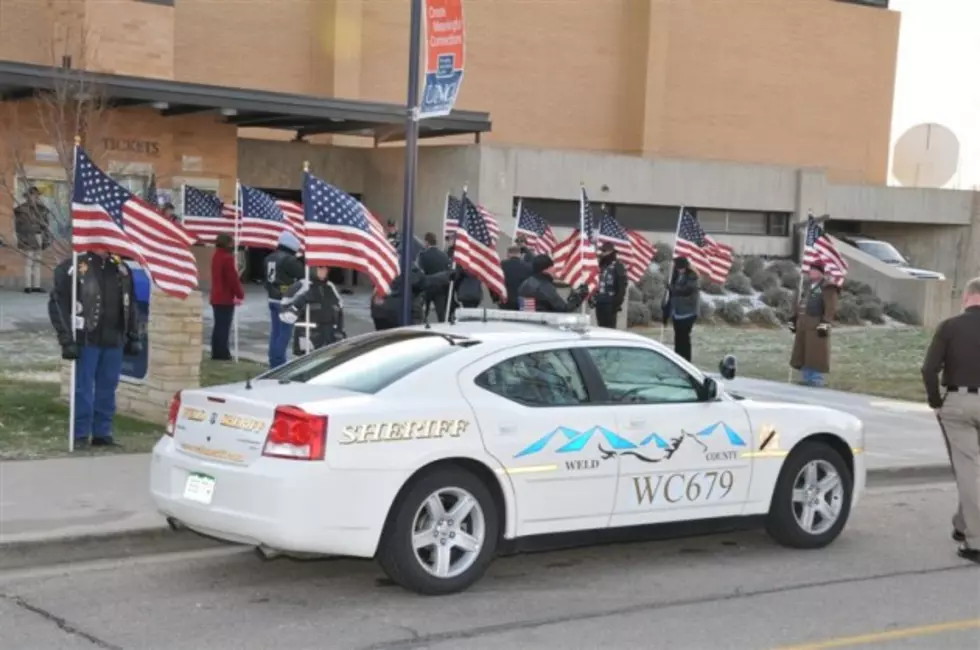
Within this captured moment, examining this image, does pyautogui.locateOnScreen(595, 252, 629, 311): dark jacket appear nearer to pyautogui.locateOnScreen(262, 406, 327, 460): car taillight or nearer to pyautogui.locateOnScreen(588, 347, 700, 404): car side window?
pyautogui.locateOnScreen(588, 347, 700, 404): car side window

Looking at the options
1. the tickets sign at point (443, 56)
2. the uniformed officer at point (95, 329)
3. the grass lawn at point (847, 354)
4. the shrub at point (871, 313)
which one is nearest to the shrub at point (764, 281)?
the shrub at point (871, 313)

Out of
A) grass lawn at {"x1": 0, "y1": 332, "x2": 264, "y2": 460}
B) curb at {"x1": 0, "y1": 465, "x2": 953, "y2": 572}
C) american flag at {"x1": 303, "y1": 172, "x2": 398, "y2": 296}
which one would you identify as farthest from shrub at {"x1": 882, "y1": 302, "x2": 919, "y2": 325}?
curb at {"x1": 0, "y1": 465, "x2": 953, "y2": 572}

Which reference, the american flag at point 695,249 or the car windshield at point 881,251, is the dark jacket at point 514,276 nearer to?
the american flag at point 695,249

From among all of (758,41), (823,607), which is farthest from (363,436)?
(758,41)

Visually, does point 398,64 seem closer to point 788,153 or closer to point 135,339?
point 788,153

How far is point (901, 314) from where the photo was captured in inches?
1303

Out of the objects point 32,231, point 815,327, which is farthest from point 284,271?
point 32,231

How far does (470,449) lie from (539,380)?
775mm

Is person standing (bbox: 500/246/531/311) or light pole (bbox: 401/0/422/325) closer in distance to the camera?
light pole (bbox: 401/0/422/325)

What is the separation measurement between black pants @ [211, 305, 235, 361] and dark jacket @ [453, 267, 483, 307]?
10.3 feet

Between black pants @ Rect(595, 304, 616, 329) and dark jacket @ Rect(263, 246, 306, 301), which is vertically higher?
dark jacket @ Rect(263, 246, 306, 301)

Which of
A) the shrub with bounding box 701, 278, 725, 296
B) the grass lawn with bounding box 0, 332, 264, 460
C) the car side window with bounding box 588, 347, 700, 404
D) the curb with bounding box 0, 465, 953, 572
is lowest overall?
the curb with bounding box 0, 465, 953, 572

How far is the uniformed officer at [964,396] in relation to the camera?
8688mm

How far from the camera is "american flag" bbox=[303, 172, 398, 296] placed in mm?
11938
